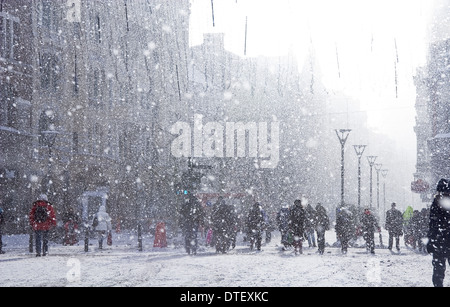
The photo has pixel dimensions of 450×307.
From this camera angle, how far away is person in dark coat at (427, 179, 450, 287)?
29.7ft

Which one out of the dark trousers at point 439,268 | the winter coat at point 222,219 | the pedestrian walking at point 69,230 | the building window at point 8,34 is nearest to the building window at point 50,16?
the building window at point 8,34

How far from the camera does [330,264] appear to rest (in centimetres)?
1543

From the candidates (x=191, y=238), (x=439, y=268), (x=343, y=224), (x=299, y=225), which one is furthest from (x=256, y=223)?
(x=439, y=268)

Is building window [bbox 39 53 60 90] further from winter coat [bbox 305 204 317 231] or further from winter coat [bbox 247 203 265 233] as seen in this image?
winter coat [bbox 247 203 265 233]

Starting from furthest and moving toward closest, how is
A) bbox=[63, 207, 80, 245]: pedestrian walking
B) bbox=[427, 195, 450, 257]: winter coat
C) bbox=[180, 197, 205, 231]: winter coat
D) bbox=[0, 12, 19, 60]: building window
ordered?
bbox=[0, 12, 19, 60]: building window → bbox=[63, 207, 80, 245]: pedestrian walking → bbox=[180, 197, 205, 231]: winter coat → bbox=[427, 195, 450, 257]: winter coat

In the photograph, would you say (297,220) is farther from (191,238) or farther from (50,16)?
(50,16)

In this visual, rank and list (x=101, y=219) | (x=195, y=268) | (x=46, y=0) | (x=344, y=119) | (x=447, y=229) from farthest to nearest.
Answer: (x=344, y=119) < (x=46, y=0) < (x=101, y=219) < (x=195, y=268) < (x=447, y=229)

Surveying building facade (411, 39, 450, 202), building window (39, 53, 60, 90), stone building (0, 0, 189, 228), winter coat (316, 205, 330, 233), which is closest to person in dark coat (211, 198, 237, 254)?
winter coat (316, 205, 330, 233)

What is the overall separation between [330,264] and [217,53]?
55.4m

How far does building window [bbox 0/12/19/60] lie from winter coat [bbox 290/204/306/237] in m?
18.9

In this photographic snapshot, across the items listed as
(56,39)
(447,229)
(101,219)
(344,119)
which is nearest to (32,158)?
(56,39)

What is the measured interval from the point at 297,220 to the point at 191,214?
3295 mm

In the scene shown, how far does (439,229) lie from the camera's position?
9.11m

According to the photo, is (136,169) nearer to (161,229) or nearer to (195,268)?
(161,229)
